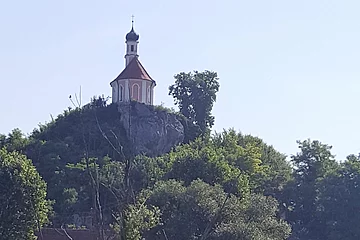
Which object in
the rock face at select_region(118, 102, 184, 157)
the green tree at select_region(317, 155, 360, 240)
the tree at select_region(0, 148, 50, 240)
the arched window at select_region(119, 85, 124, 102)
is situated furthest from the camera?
the arched window at select_region(119, 85, 124, 102)

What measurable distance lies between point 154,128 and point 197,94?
25.5 feet

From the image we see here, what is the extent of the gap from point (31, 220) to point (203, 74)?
44.2 m

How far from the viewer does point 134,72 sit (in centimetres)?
7900

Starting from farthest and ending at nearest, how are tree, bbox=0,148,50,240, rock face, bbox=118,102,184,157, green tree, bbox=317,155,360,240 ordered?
rock face, bbox=118,102,184,157 < green tree, bbox=317,155,360,240 < tree, bbox=0,148,50,240

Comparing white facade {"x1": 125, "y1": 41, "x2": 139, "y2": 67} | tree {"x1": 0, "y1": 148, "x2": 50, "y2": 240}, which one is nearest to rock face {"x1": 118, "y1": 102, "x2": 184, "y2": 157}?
white facade {"x1": 125, "y1": 41, "x2": 139, "y2": 67}

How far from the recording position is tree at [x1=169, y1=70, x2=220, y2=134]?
79.4 meters

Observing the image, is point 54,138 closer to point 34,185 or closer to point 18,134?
point 18,134

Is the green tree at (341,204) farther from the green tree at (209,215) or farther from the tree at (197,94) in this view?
the tree at (197,94)

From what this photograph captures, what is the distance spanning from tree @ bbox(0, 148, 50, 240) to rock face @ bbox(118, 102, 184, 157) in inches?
1135

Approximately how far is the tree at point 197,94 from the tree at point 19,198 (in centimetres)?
3692

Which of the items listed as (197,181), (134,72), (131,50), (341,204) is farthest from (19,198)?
(131,50)

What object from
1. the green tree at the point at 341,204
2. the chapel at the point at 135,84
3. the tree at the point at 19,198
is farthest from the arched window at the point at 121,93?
the tree at the point at 19,198

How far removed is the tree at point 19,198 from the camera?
3797 centimetres

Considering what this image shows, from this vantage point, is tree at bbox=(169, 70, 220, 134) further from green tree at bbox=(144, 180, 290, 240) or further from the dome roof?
green tree at bbox=(144, 180, 290, 240)
